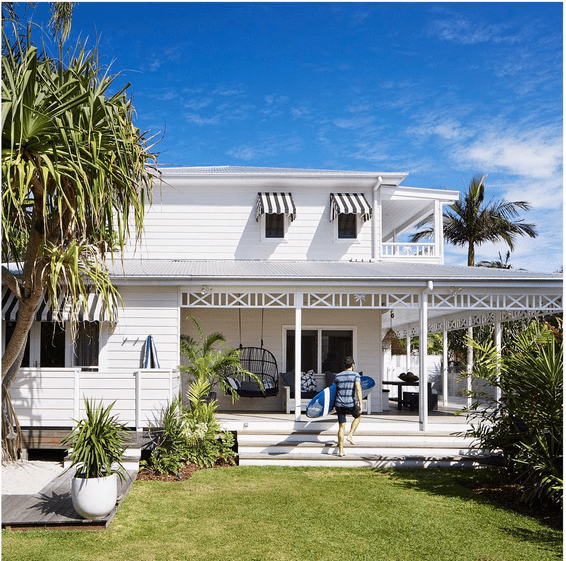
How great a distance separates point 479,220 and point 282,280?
19.5 m

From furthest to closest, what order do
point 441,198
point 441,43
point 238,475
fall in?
1. point 441,198
2. point 441,43
3. point 238,475

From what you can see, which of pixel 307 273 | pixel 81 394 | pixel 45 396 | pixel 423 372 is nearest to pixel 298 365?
pixel 307 273

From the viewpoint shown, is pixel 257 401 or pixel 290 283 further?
pixel 257 401

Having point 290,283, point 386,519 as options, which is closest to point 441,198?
point 290,283

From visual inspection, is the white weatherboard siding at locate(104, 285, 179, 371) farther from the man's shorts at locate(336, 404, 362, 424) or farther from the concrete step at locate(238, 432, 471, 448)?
the man's shorts at locate(336, 404, 362, 424)

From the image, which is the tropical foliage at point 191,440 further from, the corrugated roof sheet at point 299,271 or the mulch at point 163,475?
the corrugated roof sheet at point 299,271

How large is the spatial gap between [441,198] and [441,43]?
5888 millimetres

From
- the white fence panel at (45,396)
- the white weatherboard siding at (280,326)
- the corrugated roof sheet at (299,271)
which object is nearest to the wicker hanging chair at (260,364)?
the white weatherboard siding at (280,326)

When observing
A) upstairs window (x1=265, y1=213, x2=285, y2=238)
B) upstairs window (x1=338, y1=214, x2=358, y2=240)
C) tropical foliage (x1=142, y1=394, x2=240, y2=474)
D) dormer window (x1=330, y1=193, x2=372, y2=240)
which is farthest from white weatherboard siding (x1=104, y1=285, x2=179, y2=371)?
upstairs window (x1=338, y1=214, x2=358, y2=240)

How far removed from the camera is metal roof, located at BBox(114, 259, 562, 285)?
1230 centimetres

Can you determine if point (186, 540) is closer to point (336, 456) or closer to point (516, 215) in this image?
point (336, 456)

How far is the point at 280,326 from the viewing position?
15.9m

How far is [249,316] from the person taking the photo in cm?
1584

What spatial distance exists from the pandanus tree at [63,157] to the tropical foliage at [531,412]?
6.12 m
